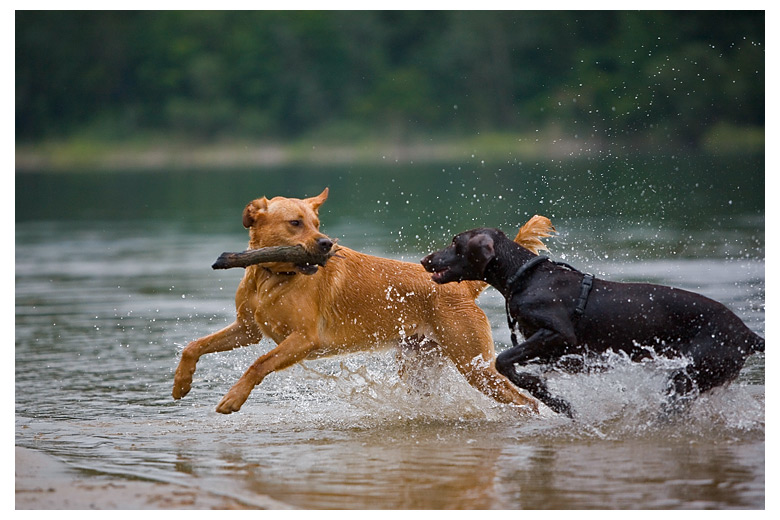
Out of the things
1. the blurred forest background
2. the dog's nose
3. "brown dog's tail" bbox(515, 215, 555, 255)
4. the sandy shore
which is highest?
the blurred forest background

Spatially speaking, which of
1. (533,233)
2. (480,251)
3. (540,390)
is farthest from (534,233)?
(540,390)

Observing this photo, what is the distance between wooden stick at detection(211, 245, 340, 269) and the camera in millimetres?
6738

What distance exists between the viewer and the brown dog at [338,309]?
698 centimetres

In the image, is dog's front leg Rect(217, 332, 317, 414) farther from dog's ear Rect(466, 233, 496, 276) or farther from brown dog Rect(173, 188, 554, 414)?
dog's ear Rect(466, 233, 496, 276)

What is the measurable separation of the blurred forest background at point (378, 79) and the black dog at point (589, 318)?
36.9 m

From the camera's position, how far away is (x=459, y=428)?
23.0ft

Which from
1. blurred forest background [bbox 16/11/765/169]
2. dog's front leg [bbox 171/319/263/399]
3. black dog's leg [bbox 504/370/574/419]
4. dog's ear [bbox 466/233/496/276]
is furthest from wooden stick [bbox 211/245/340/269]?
blurred forest background [bbox 16/11/765/169]

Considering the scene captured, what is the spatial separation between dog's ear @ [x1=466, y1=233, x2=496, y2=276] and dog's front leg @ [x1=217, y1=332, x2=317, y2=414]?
1.22 metres

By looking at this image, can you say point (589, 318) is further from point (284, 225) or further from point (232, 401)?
point (232, 401)

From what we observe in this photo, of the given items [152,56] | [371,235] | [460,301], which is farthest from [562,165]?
[152,56]

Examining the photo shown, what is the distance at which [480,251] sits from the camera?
689 centimetres

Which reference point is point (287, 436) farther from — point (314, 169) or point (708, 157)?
point (314, 169)

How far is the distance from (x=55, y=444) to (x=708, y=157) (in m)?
35.1

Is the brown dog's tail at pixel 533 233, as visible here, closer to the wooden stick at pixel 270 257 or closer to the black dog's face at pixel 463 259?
the black dog's face at pixel 463 259
